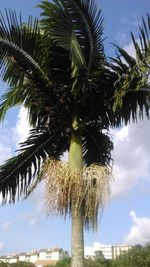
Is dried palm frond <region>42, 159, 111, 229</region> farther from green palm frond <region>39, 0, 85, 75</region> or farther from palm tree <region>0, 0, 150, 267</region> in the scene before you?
green palm frond <region>39, 0, 85, 75</region>

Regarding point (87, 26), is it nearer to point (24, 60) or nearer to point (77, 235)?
point (24, 60)

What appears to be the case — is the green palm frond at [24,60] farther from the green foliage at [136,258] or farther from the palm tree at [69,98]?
the green foliage at [136,258]

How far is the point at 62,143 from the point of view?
10172 millimetres

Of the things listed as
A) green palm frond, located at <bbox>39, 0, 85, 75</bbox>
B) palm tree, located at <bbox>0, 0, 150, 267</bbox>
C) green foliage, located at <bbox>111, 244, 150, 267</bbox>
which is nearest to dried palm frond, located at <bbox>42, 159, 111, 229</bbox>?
palm tree, located at <bbox>0, 0, 150, 267</bbox>

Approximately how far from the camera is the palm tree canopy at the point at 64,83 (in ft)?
29.0

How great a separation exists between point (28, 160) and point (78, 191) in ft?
5.58

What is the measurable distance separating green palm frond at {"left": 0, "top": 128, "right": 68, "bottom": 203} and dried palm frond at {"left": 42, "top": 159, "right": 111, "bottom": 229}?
116 cm

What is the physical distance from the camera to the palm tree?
8.72m

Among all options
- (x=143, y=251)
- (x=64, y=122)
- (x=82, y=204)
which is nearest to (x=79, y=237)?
(x=82, y=204)

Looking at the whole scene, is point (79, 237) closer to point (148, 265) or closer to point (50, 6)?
point (50, 6)

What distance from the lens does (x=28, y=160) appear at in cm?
990

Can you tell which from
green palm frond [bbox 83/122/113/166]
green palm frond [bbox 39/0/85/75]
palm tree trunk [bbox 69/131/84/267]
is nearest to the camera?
palm tree trunk [bbox 69/131/84/267]

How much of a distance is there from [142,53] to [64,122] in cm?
207

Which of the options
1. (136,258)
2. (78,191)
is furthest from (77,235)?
(136,258)
